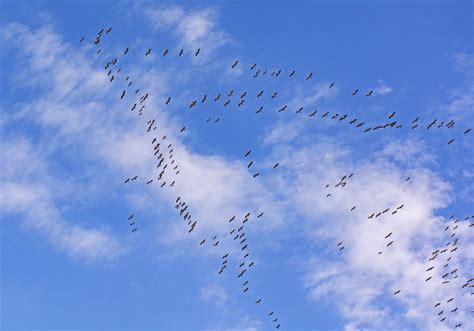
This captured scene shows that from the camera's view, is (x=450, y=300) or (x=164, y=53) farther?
(x=450, y=300)

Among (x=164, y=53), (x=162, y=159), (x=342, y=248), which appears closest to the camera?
(x=164, y=53)

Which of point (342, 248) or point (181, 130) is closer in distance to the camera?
point (181, 130)

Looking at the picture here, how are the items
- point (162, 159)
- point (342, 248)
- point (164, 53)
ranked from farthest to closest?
1. point (162, 159)
2. point (342, 248)
3. point (164, 53)

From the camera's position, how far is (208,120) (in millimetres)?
64500

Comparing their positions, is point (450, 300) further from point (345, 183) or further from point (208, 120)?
point (208, 120)

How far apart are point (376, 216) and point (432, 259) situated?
9531mm

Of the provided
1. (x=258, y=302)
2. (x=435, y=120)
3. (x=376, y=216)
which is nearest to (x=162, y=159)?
(x=258, y=302)

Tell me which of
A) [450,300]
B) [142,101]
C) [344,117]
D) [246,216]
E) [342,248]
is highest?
[142,101]

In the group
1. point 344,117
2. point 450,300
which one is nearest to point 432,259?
point 450,300

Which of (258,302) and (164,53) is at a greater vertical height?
(164,53)

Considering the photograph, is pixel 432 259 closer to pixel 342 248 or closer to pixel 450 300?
pixel 450 300

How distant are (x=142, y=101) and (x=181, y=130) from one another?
9.51 m

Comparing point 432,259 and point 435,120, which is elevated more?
point 435,120

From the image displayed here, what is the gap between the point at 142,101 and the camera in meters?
72.1
